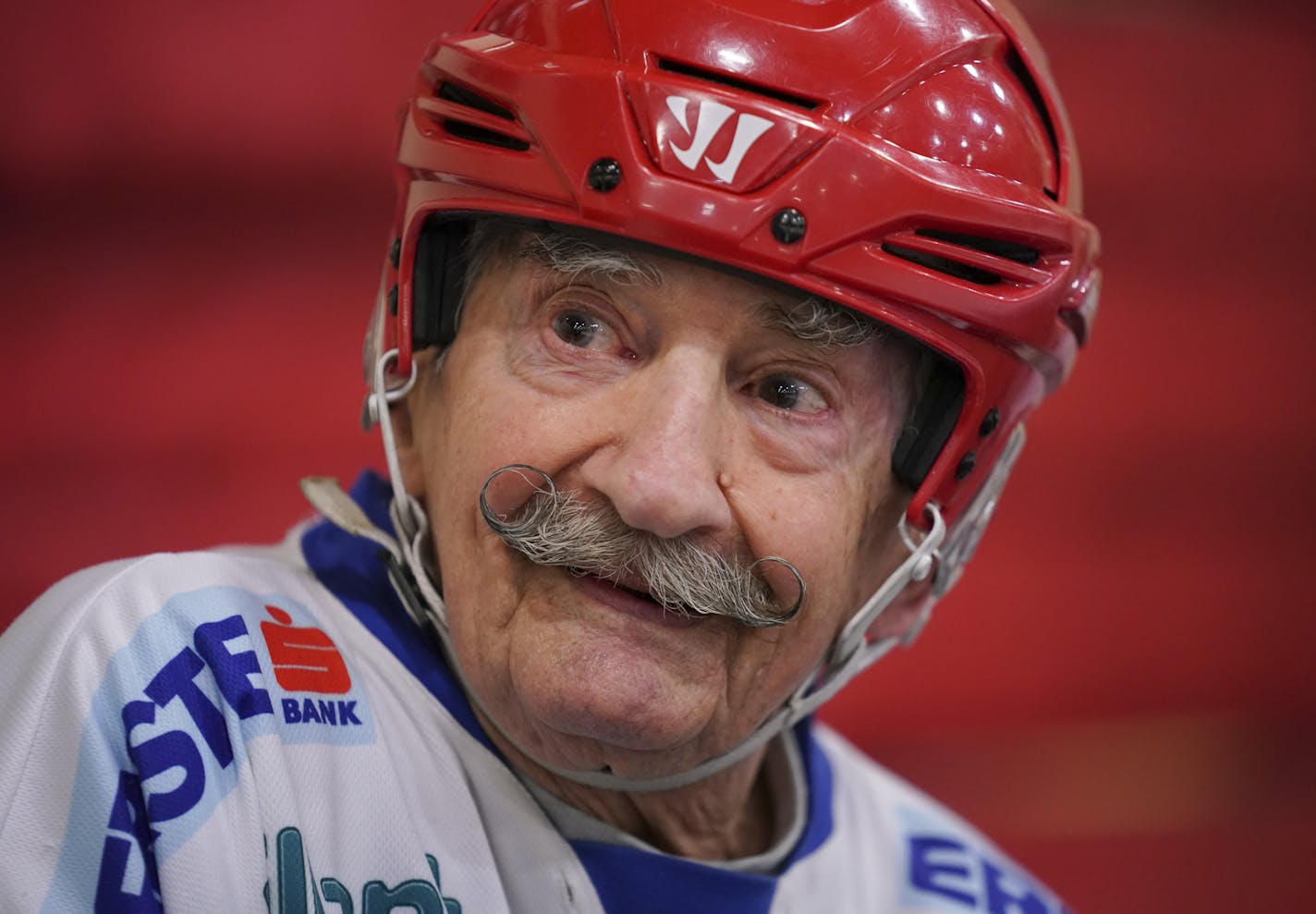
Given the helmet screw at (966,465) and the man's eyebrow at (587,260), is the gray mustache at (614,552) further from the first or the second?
the helmet screw at (966,465)

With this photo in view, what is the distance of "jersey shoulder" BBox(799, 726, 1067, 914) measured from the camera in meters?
1.97

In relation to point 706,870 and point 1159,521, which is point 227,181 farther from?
point 1159,521

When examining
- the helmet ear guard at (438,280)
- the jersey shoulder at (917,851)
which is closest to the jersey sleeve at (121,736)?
the helmet ear guard at (438,280)

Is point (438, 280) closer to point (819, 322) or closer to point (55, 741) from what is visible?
point (819, 322)

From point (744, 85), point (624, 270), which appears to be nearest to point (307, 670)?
point (624, 270)

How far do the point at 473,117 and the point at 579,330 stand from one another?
0.26 metres

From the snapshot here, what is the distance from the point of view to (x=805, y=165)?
1.37 m

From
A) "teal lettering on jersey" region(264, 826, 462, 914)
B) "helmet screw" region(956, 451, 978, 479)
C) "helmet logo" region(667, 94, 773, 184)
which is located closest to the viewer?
"teal lettering on jersey" region(264, 826, 462, 914)

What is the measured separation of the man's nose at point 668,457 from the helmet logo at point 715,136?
20 cm

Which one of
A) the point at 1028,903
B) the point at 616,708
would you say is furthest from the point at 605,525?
the point at 1028,903

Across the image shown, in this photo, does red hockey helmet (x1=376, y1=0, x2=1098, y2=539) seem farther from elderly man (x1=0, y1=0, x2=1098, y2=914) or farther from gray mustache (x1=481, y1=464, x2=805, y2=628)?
gray mustache (x1=481, y1=464, x2=805, y2=628)

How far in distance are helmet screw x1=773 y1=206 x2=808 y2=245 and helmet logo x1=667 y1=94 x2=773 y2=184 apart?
0.06 meters

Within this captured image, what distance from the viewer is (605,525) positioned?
54.0 inches

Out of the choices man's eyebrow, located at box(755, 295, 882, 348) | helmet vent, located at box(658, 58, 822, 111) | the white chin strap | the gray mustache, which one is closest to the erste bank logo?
the white chin strap
